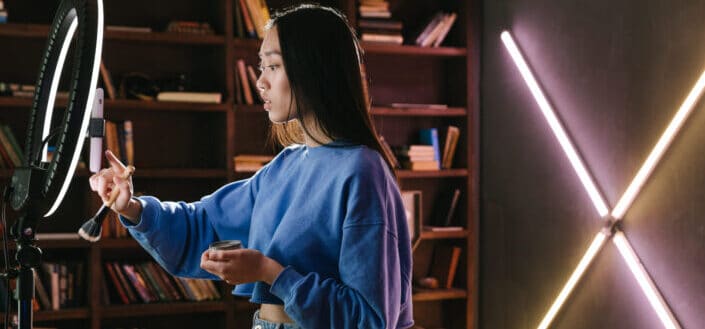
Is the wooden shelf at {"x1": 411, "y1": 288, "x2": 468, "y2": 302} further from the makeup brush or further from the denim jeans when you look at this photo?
the makeup brush

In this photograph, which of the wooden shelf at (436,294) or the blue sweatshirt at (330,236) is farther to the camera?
the wooden shelf at (436,294)

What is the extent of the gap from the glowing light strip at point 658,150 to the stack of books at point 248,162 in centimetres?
172

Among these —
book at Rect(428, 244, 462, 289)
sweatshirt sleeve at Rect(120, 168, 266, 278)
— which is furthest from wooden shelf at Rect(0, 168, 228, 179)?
sweatshirt sleeve at Rect(120, 168, 266, 278)

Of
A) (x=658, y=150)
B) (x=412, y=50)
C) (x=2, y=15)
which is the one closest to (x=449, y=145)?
(x=412, y=50)

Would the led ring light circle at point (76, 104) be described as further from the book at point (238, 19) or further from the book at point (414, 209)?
the book at point (414, 209)

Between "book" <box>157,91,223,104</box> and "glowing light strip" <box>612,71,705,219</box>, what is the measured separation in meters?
1.96

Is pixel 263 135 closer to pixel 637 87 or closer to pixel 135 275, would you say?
pixel 135 275

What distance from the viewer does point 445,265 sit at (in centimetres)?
446

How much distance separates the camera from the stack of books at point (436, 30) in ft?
14.2

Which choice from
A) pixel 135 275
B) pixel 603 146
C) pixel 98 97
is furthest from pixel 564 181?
pixel 98 97

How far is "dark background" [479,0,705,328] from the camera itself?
3061 millimetres

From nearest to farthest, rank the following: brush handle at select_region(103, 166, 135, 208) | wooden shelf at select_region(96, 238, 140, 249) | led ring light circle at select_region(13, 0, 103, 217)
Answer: led ring light circle at select_region(13, 0, 103, 217), brush handle at select_region(103, 166, 135, 208), wooden shelf at select_region(96, 238, 140, 249)

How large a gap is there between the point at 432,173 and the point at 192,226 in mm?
2788

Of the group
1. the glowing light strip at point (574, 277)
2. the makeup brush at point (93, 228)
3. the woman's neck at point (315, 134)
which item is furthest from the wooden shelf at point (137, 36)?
the makeup brush at point (93, 228)
